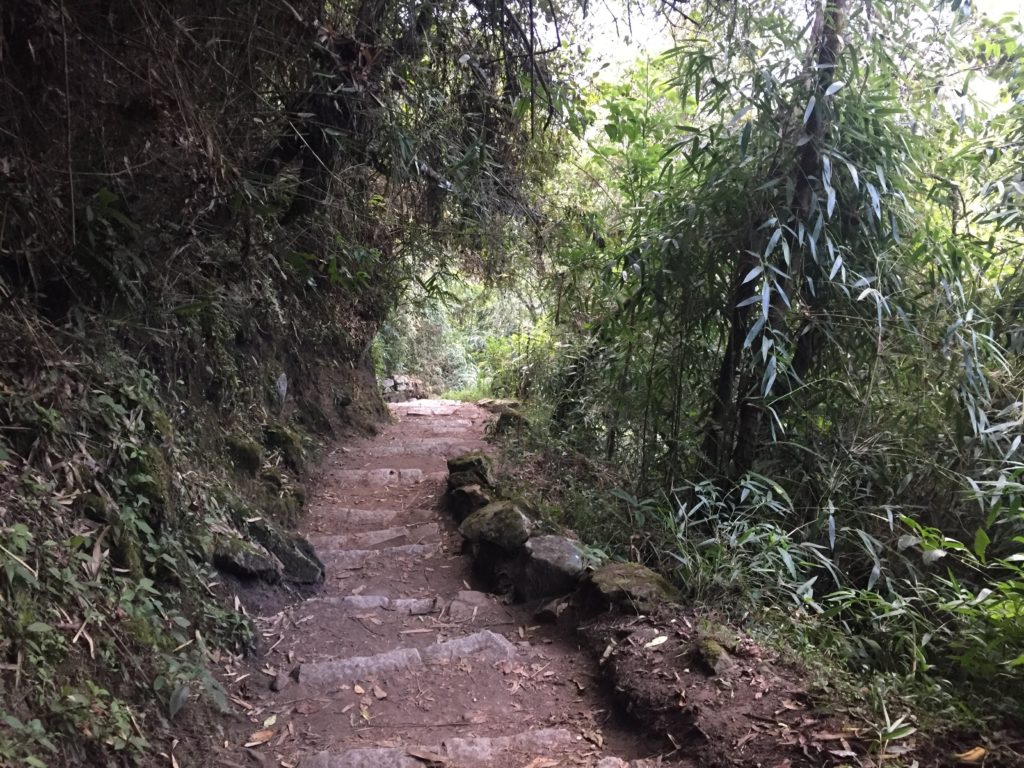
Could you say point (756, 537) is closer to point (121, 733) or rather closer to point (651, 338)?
point (651, 338)

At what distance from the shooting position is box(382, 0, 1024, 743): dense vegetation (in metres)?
3.03

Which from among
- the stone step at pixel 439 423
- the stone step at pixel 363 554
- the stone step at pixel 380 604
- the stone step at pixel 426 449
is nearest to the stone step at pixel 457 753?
the stone step at pixel 380 604

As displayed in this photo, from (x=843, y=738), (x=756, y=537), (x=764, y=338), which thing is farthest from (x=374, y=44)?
(x=843, y=738)

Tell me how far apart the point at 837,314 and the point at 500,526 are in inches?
87.9

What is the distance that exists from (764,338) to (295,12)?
8.10 feet

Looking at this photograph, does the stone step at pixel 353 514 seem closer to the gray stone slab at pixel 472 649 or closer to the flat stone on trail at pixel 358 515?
the flat stone on trail at pixel 358 515

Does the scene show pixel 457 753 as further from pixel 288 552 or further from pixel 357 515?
pixel 357 515

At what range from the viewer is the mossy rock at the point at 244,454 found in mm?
4219

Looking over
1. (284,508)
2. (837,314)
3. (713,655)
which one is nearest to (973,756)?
(713,655)

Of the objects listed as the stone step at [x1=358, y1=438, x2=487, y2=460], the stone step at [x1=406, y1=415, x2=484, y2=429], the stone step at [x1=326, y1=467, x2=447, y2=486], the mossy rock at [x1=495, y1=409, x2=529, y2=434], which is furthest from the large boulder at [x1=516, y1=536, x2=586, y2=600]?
the stone step at [x1=406, y1=415, x2=484, y2=429]

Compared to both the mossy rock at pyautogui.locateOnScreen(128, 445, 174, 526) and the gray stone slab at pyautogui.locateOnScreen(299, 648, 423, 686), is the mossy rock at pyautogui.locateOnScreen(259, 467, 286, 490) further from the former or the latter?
the gray stone slab at pyautogui.locateOnScreen(299, 648, 423, 686)

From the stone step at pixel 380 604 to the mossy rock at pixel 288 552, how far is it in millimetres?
177

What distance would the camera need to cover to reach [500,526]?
3988 mm

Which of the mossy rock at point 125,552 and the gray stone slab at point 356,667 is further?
the gray stone slab at point 356,667
